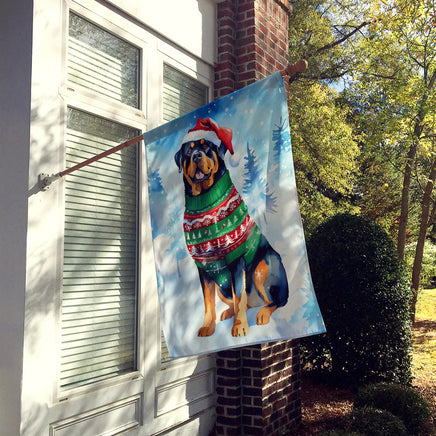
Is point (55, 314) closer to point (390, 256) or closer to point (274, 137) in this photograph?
point (274, 137)

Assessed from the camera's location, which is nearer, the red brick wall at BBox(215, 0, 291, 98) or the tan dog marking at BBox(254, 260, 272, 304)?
the tan dog marking at BBox(254, 260, 272, 304)

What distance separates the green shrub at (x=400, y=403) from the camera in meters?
4.97

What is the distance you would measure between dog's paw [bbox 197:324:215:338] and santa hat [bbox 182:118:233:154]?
1.07m

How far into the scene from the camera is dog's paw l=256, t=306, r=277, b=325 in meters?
2.79

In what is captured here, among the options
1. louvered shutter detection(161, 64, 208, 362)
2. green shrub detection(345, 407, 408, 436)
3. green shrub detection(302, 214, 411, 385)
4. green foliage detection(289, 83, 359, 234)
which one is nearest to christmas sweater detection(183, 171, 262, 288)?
louvered shutter detection(161, 64, 208, 362)

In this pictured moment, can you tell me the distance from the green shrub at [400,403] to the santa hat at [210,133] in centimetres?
347

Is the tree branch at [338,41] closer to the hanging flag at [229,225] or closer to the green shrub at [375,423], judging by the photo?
the green shrub at [375,423]

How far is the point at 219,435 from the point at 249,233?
2.88 meters

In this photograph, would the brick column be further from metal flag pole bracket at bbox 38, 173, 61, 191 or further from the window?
metal flag pole bracket at bbox 38, 173, 61, 191

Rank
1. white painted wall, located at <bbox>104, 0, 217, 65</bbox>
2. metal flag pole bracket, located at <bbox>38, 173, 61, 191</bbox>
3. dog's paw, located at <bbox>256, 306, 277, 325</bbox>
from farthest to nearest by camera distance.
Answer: white painted wall, located at <bbox>104, 0, 217, 65</bbox> < metal flag pole bracket, located at <bbox>38, 173, 61, 191</bbox> < dog's paw, located at <bbox>256, 306, 277, 325</bbox>

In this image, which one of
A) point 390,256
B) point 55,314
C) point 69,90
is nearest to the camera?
point 55,314

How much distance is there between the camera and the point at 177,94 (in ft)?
15.4

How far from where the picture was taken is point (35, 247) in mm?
3145

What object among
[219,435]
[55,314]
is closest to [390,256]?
[219,435]
